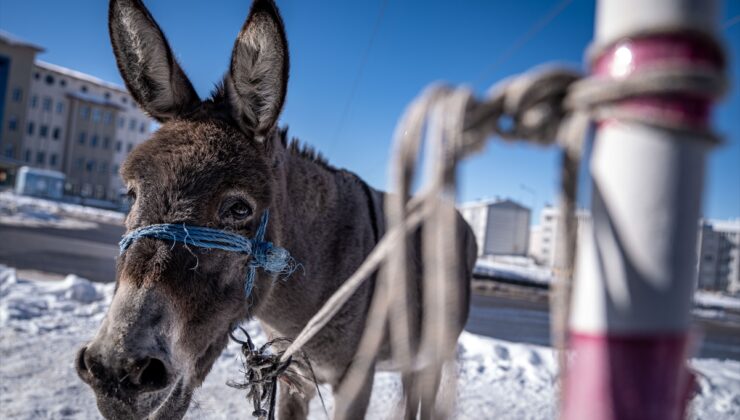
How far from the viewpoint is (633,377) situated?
58cm

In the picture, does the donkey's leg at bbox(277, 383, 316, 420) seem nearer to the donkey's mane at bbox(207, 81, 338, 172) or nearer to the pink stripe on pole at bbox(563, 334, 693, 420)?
the donkey's mane at bbox(207, 81, 338, 172)

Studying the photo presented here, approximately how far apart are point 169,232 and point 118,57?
3.46 ft

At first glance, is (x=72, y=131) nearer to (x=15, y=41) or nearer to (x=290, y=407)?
(x=15, y=41)

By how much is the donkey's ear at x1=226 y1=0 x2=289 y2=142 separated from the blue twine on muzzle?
473 mm

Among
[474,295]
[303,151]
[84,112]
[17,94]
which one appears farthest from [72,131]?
[303,151]

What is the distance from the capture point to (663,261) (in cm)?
58

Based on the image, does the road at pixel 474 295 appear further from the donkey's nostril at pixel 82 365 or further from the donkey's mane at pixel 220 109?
the donkey's nostril at pixel 82 365

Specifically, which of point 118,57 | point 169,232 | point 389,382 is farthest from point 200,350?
point 389,382

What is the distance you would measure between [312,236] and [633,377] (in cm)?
203

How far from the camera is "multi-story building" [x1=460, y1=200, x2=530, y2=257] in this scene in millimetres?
43625

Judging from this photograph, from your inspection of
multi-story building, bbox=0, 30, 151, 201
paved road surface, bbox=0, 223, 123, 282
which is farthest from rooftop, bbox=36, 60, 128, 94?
paved road surface, bbox=0, 223, 123, 282

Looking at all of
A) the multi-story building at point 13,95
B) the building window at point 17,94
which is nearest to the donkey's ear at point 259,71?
the multi-story building at point 13,95

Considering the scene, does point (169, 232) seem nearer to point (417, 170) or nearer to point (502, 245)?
point (417, 170)

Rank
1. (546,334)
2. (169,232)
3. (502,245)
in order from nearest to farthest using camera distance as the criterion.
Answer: (169,232) < (546,334) < (502,245)
